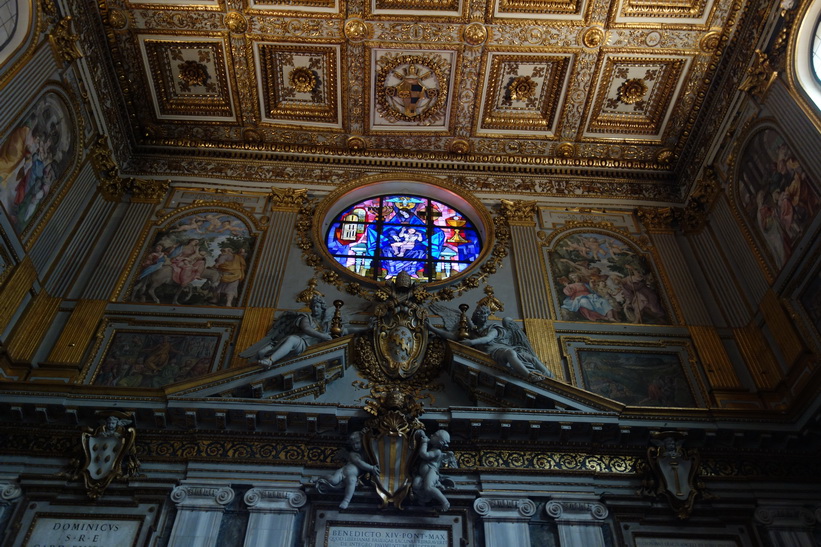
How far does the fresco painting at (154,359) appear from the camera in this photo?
916 cm

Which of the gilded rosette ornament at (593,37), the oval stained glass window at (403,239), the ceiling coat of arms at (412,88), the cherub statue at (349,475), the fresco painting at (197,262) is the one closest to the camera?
the cherub statue at (349,475)

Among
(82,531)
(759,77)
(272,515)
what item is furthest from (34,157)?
(759,77)

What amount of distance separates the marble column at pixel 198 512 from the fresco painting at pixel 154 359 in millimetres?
1640

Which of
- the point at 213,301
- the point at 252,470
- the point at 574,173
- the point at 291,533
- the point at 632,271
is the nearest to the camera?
the point at 291,533

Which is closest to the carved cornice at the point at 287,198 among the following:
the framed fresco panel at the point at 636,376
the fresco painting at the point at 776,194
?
the framed fresco panel at the point at 636,376

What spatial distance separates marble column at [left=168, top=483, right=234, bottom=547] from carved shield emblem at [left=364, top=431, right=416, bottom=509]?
1583 millimetres

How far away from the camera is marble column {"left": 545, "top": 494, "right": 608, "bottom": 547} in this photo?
7758mm

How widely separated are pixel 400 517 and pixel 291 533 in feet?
3.78

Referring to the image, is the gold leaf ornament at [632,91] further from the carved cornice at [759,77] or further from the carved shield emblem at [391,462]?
the carved shield emblem at [391,462]

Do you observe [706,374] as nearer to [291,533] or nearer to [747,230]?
[747,230]

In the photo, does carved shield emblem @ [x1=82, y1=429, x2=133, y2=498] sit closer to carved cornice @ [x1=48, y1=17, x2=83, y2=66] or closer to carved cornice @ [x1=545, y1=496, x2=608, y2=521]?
carved cornice @ [x1=545, y1=496, x2=608, y2=521]

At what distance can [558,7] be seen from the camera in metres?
11.5

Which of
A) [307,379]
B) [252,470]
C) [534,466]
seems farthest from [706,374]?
[252,470]

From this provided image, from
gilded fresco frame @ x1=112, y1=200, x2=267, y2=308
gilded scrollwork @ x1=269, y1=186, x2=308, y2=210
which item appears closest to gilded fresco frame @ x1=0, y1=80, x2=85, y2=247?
gilded fresco frame @ x1=112, y1=200, x2=267, y2=308
